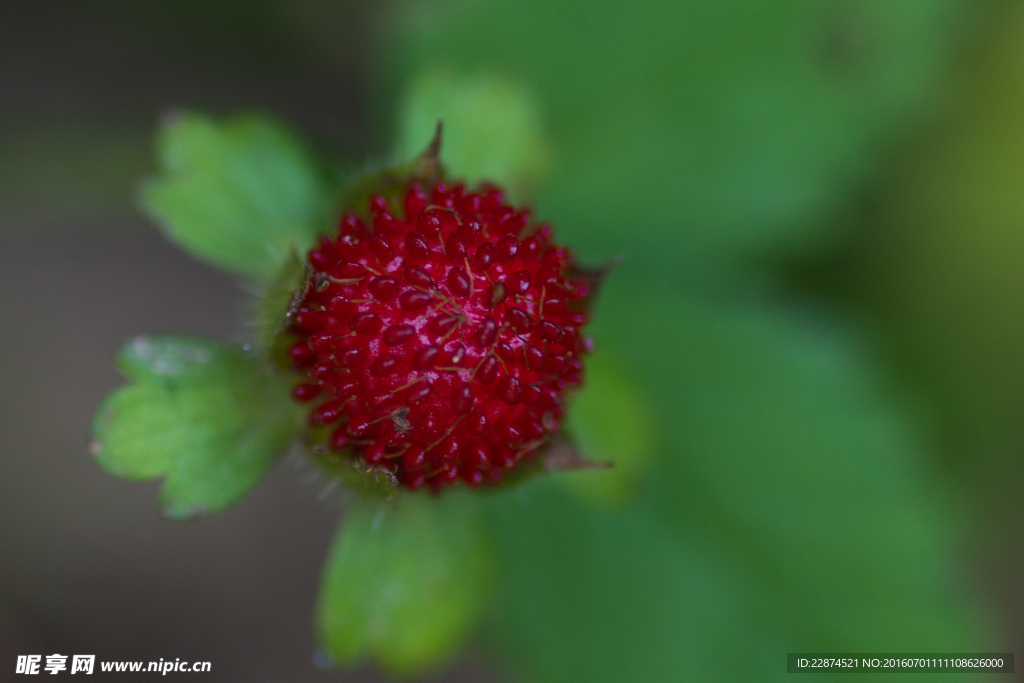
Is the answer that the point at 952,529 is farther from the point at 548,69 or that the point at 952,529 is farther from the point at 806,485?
the point at 548,69

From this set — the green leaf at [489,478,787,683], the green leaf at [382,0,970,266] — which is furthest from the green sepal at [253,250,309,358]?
the green leaf at [382,0,970,266]

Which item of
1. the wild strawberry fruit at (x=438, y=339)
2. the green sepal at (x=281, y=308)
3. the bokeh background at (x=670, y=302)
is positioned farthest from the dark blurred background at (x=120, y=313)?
the wild strawberry fruit at (x=438, y=339)

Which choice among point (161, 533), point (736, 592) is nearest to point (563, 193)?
point (736, 592)

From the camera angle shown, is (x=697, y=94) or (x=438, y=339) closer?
(x=438, y=339)

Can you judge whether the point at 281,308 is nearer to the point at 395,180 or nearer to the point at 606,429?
the point at 395,180

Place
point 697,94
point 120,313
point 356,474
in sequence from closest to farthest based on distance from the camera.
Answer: point 356,474 → point 697,94 → point 120,313

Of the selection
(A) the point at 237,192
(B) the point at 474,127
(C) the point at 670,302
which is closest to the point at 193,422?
(A) the point at 237,192

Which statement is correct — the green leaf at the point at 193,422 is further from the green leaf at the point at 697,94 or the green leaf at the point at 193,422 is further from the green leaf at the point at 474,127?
the green leaf at the point at 697,94
